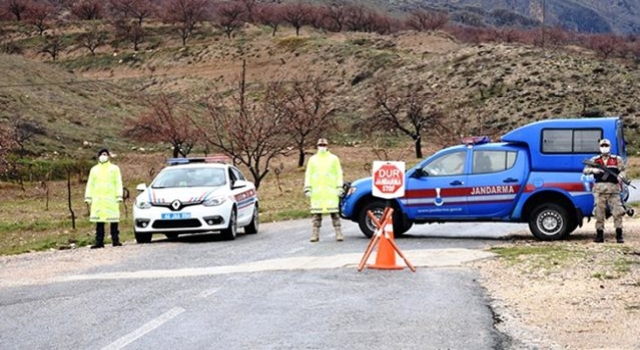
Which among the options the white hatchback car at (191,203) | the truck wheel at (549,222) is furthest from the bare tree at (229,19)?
the truck wheel at (549,222)

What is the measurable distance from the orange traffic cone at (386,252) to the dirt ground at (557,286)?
4.14 ft

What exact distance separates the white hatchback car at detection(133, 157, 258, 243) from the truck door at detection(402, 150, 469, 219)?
341cm

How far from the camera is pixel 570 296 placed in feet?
38.4

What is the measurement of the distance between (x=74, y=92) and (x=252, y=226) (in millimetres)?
54942

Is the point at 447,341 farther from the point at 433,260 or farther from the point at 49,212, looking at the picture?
the point at 49,212

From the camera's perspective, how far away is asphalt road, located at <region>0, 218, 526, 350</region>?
29.7ft

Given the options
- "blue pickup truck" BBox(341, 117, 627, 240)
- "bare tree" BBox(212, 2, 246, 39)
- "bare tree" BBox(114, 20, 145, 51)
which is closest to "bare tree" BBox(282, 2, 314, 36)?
"bare tree" BBox(212, 2, 246, 39)

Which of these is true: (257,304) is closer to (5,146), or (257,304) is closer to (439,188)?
(439,188)

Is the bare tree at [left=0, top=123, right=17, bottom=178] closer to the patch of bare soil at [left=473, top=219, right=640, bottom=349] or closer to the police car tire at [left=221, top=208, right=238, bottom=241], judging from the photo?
the police car tire at [left=221, top=208, right=238, bottom=241]

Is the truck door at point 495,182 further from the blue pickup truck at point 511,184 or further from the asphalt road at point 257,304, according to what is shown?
the asphalt road at point 257,304

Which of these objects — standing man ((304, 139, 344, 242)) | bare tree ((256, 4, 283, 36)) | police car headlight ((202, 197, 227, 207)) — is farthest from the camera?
bare tree ((256, 4, 283, 36))

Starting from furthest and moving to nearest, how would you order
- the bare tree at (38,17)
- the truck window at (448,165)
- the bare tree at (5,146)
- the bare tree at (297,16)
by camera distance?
the bare tree at (297,16), the bare tree at (38,17), the bare tree at (5,146), the truck window at (448,165)

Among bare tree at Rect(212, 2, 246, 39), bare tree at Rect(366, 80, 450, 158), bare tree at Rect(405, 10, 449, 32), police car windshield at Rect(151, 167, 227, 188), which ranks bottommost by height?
police car windshield at Rect(151, 167, 227, 188)

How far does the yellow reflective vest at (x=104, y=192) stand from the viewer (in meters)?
19.2
